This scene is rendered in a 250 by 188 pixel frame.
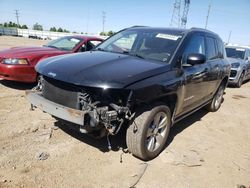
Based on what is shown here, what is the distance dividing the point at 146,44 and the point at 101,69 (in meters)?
1.29

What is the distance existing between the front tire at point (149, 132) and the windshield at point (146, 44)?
0.86 m

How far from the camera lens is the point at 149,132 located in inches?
137

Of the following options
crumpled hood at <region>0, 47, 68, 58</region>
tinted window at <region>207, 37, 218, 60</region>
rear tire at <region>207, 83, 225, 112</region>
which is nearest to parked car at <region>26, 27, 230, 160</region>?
tinted window at <region>207, 37, 218, 60</region>

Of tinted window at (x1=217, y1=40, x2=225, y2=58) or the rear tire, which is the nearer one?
tinted window at (x1=217, y1=40, x2=225, y2=58)

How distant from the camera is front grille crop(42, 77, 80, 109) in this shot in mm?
3164

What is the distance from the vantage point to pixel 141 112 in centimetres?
327

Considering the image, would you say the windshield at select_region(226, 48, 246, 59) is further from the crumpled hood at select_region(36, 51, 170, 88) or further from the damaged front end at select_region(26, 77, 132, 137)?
the damaged front end at select_region(26, 77, 132, 137)

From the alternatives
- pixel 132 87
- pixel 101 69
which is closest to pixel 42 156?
pixel 101 69

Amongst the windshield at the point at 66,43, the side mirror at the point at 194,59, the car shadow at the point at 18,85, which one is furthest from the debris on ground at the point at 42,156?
the windshield at the point at 66,43

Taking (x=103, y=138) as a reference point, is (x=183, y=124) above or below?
below

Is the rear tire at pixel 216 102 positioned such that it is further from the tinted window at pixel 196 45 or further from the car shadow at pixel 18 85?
the car shadow at pixel 18 85

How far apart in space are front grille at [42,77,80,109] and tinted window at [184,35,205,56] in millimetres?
1977

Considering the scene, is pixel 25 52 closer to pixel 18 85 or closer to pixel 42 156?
pixel 18 85

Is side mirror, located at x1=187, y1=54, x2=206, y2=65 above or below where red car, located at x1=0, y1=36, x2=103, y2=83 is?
above
